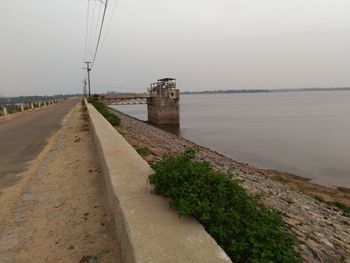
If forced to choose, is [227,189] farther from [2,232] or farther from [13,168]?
[13,168]

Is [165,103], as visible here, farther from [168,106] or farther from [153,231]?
[153,231]

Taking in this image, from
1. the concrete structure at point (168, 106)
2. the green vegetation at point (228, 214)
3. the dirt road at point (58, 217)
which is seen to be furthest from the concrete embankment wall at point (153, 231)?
the concrete structure at point (168, 106)

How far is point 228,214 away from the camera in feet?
10.9

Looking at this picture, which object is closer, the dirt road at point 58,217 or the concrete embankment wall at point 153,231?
the concrete embankment wall at point 153,231

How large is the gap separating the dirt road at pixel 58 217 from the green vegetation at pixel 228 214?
111 cm

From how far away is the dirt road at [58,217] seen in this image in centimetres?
380

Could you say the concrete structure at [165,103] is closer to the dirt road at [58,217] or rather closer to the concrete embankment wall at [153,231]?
the dirt road at [58,217]

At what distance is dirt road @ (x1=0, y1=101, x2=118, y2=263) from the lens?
12.5 ft

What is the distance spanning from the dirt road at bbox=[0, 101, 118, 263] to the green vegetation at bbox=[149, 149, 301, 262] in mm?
1114

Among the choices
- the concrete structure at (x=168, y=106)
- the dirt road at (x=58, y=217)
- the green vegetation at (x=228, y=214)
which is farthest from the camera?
the concrete structure at (x=168, y=106)

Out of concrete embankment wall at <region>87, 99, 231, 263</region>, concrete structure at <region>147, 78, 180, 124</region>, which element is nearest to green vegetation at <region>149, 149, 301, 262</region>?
concrete embankment wall at <region>87, 99, 231, 263</region>

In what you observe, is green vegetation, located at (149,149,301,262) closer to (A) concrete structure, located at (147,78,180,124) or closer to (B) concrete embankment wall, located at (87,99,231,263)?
(B) concrete embankment wall, located at (87,99,231,263)

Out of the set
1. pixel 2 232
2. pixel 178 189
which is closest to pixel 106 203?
pixel 2 232

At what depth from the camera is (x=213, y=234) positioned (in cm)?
316
